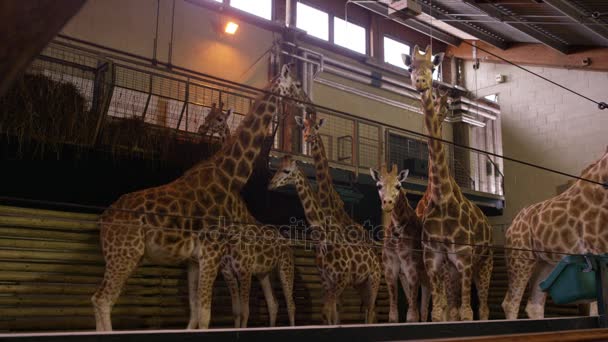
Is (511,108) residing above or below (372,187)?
above

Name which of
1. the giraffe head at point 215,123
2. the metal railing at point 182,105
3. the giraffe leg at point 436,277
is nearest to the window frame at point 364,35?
the metal railing at point 182,105

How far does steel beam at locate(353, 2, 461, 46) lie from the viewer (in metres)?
7.42

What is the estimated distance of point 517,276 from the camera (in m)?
4.25

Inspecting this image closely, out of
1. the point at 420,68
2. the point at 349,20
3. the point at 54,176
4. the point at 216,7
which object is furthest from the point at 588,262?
the point at 349,20

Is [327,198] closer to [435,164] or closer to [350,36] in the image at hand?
[435,164]

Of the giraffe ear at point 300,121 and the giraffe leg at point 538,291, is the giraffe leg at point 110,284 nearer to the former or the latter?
the giraffe ear at point 300,121

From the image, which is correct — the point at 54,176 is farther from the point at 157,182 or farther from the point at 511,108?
the point at 511,108

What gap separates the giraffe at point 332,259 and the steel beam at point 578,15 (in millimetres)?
3251

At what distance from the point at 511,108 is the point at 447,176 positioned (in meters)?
5.47

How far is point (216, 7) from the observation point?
21.8 feet

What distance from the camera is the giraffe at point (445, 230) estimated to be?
3906 millimetres

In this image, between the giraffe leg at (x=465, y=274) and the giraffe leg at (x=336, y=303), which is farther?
the giraffe leg at (x=336, y=303)

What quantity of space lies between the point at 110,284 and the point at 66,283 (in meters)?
0.70

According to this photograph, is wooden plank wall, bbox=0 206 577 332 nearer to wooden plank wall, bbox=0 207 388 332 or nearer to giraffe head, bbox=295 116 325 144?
wooden plank wall, bbox=0 207 388 332
